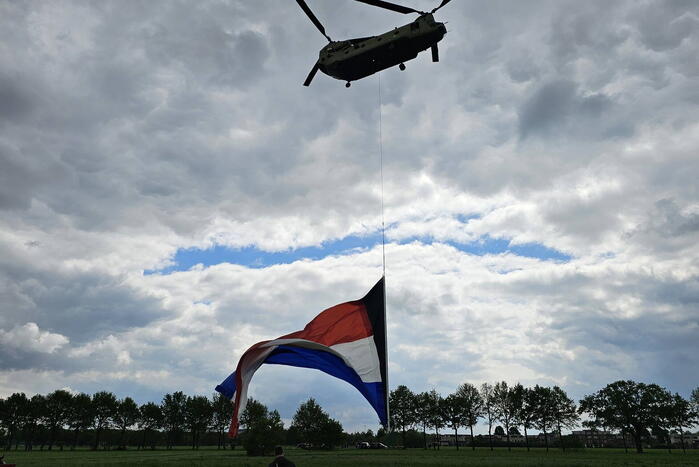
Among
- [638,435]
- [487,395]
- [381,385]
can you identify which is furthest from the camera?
[487,395]

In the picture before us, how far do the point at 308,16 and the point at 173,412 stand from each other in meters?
173

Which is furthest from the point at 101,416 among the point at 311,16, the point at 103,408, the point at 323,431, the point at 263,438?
the point at 311,16

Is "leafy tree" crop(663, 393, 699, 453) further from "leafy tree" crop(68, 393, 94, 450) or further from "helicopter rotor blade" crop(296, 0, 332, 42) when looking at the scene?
"leafy tree" crop(68, 393, 94, 450)

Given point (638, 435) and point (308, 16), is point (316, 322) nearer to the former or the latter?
point (308, 16)

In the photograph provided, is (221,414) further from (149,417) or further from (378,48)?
(378,48)

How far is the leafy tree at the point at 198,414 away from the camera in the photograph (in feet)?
553

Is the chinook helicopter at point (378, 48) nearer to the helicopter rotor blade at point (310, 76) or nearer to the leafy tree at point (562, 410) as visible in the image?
the helicopter rotor blade at point (310, 76)

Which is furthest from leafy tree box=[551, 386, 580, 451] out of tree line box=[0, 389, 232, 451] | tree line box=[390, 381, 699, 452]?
tree line box=[0, 389, 232, 451]

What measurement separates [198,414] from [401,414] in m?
66.1

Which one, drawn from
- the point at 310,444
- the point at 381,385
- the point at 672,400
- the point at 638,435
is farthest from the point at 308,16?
the point at 672,400

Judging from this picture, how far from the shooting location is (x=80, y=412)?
516ft

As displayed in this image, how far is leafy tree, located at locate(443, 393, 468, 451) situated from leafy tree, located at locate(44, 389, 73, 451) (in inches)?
4383

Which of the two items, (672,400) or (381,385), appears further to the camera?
(672,400)

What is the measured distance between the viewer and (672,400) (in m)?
114
